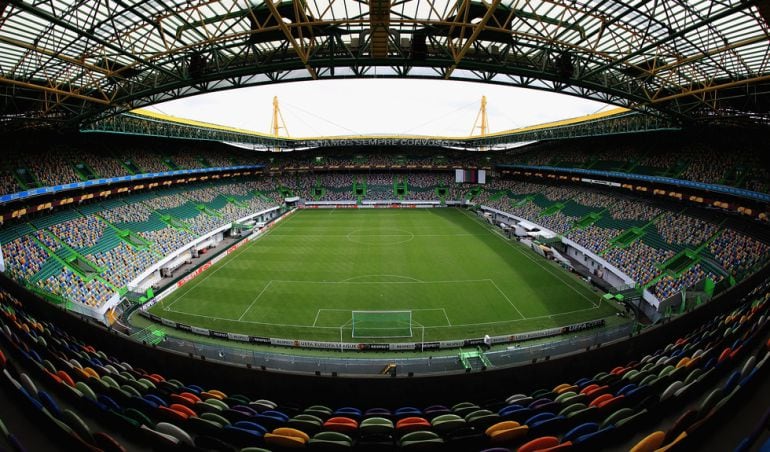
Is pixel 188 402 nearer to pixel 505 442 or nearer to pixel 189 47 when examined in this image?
pixel 505 442

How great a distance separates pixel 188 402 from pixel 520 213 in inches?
1770

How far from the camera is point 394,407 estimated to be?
9.06 metres

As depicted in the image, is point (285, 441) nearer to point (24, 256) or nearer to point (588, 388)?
point (588, 388)

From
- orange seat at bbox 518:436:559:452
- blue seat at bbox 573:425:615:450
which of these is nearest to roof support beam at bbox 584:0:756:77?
blue seat at bbox 573:425:615:450

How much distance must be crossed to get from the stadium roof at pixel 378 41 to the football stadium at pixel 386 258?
15cm

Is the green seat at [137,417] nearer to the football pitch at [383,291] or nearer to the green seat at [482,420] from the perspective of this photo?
the green seat at [482,420]

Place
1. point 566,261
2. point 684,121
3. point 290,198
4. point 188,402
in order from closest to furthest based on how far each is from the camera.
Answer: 1. point 188,402
2. point 684,121
3. point 566,261
4. point 290,198

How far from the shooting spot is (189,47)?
45.6 feet

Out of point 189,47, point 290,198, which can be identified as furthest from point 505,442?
point 290,198

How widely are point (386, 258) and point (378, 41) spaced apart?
2179cm

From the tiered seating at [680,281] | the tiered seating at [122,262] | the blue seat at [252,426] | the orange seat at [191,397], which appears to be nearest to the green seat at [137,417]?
the blue seat at [252,426]

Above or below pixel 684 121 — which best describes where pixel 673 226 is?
below

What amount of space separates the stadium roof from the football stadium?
0.15 meters

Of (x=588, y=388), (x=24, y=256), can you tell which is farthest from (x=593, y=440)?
(x=24, y=256)
